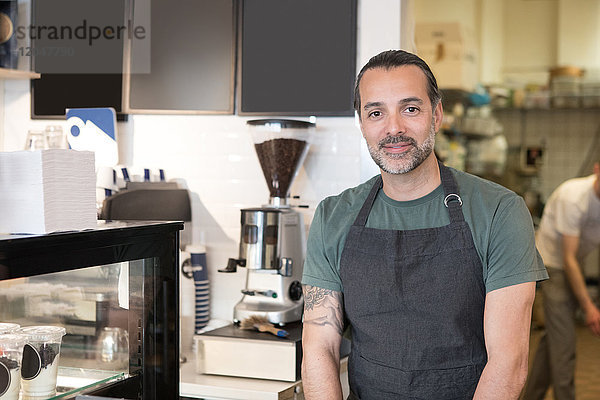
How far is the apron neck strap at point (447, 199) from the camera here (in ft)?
6.72

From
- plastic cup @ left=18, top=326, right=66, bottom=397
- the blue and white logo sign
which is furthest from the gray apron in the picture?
the blue and white logo sign

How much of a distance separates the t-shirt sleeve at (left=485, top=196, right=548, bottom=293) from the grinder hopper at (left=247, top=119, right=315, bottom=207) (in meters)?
1.20

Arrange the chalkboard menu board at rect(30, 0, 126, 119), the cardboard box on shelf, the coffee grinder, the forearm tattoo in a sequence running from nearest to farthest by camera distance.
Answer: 1. the forearm tattoo
2. the coffee grinder
3. the chalkboard menu board at rect(30, 0, 126, 119)
4. the cardboard box on shelf

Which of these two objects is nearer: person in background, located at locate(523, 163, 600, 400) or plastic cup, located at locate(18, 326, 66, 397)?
plastic cup, located at locate(18, 326, 66, 397)

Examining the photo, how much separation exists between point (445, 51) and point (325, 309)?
3.81 metres

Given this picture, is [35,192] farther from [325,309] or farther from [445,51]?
[445,51]

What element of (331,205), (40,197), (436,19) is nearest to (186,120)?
(331,205)

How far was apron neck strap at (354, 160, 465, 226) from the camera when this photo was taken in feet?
6.72

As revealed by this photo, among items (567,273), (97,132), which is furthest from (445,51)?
(97,132)

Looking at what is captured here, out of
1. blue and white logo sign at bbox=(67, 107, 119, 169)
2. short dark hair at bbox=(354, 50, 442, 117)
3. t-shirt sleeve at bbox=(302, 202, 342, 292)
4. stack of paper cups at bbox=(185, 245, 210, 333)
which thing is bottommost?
stack of paper cups at bbox=(185, 245, 210, 333)

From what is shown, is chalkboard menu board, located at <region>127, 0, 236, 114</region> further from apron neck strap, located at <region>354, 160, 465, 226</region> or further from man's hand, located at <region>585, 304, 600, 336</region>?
man's hand, located at <region>585, 304, 600, 336</region>

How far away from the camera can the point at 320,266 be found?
2174mm

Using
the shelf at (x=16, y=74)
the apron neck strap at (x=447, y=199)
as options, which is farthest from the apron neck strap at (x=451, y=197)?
the shelf at (x=16, y=74)

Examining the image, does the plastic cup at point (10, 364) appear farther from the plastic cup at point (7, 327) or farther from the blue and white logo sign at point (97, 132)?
the blue and white logo sign at point (97, 132)
